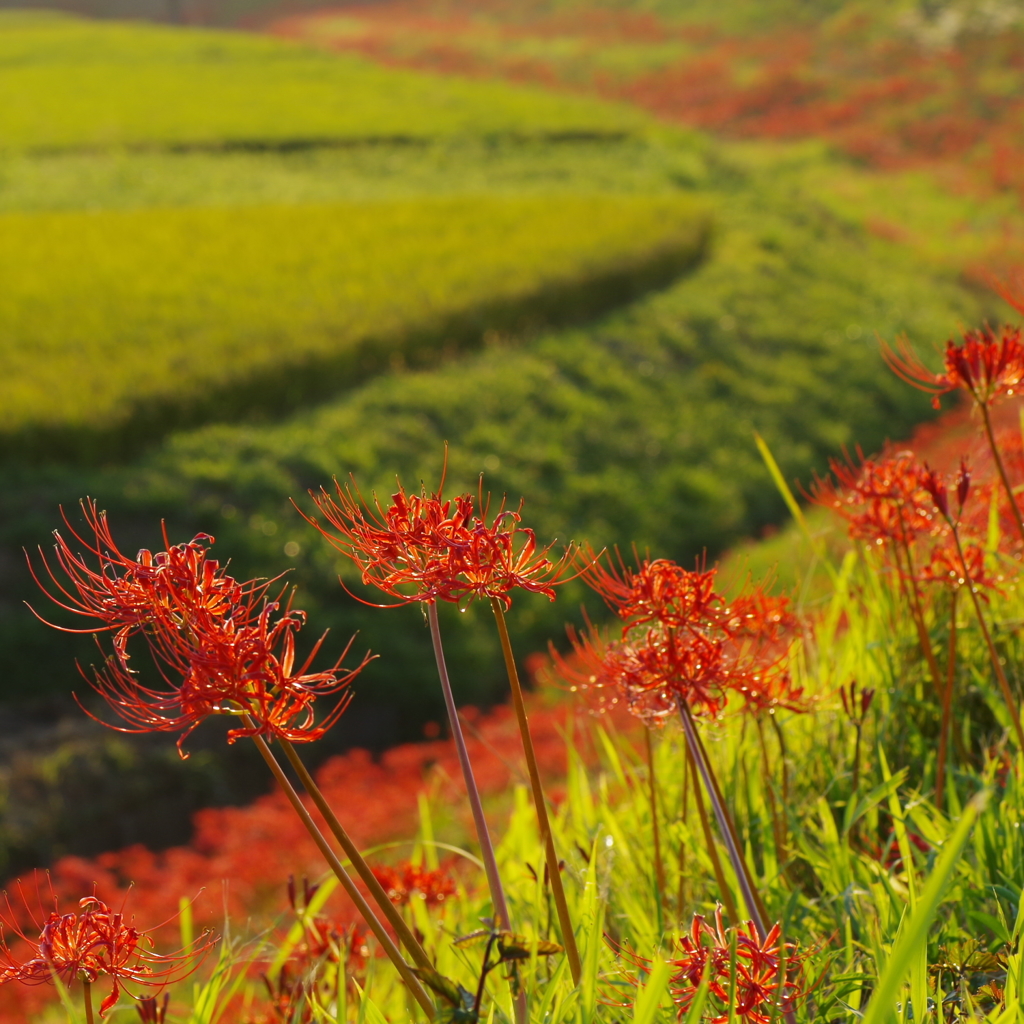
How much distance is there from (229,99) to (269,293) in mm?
15569

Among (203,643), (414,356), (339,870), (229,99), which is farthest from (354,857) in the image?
(229,99)

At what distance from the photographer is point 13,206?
1394 centimetres

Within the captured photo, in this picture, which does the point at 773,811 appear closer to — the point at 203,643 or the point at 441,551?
the point at 441,551

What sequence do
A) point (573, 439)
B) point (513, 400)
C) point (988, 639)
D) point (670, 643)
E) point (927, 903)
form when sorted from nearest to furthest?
point (927, 903), point (670, 643), point (988, 639), point (573, 439), point (513, 400)

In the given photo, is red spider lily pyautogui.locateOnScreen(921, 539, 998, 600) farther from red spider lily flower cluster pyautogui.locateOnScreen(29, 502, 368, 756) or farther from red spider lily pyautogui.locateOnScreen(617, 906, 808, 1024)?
red spider lily flower cluster pyautogui.locateOnScreen(29, 502, 368, 756)

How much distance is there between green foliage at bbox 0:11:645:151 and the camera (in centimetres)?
1970

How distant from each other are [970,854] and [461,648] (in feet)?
15.7

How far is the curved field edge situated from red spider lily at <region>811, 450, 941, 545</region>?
6.50 meters

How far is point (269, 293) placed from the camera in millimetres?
10055

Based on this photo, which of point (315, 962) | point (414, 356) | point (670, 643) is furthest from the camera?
point (414, 356)

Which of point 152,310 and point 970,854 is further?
point 152,310

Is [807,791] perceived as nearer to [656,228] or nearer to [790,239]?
[656,228]

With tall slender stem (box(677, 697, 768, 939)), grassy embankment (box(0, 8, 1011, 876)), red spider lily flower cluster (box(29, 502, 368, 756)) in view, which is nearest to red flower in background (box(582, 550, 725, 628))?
tall slender stem (box(677, 697, 768, 939))

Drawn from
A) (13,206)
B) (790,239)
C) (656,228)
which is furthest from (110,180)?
(790,239)
